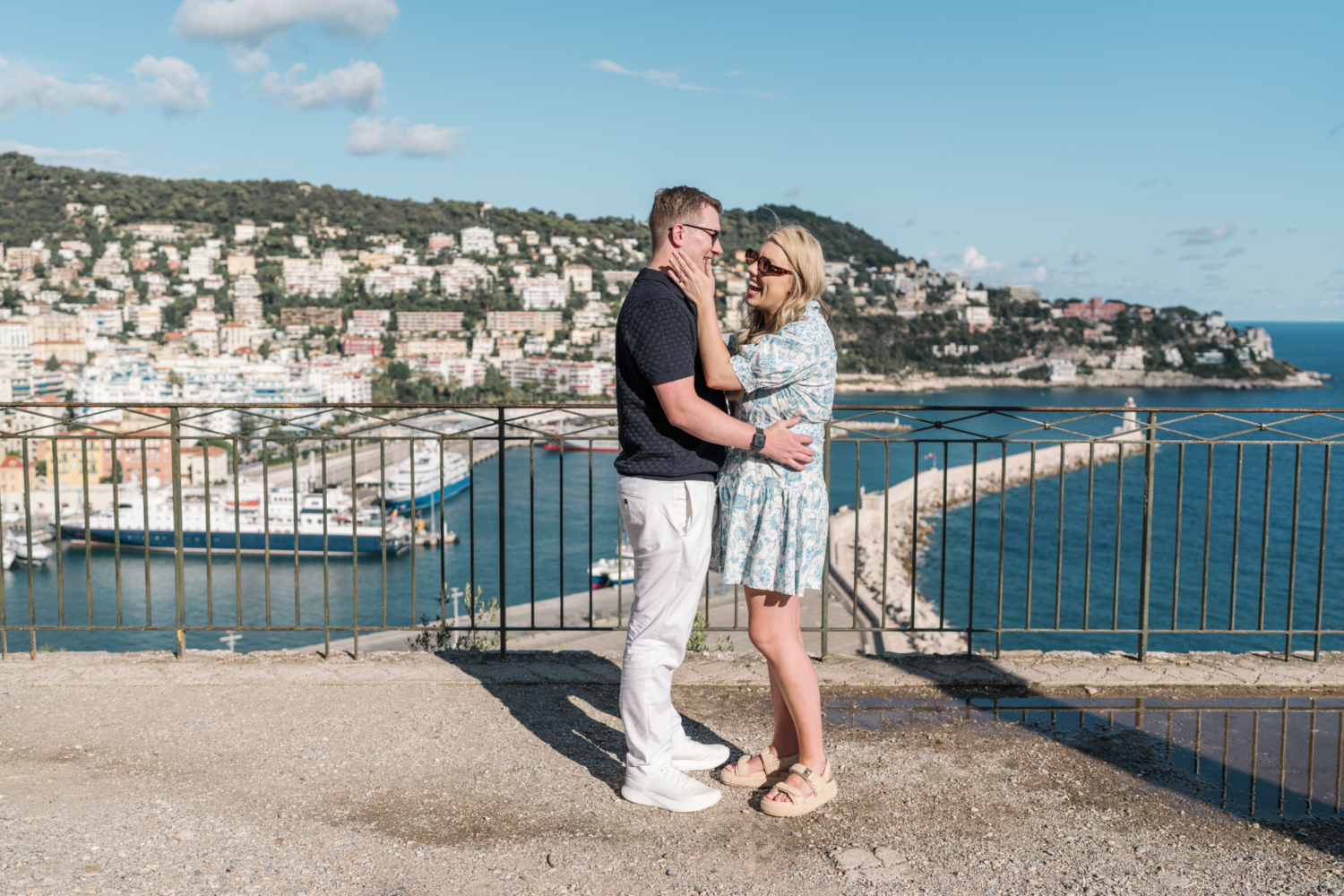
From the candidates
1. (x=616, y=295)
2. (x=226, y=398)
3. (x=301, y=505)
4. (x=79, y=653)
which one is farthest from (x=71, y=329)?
(x=79, y=653)

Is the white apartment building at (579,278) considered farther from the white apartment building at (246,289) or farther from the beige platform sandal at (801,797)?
the beige platform sandal at (801,797)

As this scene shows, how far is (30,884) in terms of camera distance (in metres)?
1.98

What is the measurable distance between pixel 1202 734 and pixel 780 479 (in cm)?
162

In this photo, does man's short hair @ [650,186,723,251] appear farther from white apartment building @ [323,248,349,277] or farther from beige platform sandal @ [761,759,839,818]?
white apartment building @ [323,248,349,277]

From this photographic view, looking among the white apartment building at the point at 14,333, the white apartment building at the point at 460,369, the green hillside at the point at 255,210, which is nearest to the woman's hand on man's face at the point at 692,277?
the white apartment building at the point at 460,369

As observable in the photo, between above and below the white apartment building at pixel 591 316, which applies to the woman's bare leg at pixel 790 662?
below

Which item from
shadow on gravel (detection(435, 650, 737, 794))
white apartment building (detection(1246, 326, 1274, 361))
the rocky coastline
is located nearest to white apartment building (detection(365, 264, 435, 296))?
the rocky coastline

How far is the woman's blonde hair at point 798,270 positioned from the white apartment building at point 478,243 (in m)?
131

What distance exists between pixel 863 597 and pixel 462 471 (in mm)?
31061

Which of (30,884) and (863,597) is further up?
(30,884)

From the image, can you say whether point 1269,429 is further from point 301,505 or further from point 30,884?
point 301,505

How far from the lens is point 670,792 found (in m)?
2.35

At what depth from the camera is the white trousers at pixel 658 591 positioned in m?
2.28

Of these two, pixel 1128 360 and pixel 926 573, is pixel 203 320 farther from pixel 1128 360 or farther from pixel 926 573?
pixel 1128 360
